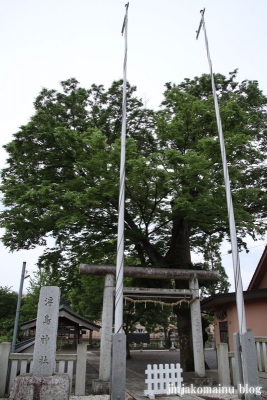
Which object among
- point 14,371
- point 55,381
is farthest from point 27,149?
point 55,381

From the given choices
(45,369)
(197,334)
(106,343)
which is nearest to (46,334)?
(45,369)

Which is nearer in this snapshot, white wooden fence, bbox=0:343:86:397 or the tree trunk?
white wooden fence, bbox=0:343:86:397

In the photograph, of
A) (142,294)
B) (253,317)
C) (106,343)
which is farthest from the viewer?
(253,317)

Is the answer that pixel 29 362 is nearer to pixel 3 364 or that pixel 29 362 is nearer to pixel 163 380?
pixel 3 364

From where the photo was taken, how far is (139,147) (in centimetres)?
1648

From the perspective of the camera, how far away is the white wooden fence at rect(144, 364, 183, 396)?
8726mm

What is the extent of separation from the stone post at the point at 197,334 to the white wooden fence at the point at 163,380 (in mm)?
1705

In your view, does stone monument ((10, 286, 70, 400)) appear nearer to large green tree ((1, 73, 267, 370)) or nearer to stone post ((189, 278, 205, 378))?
large green tree ((1, 73, 267, 370))

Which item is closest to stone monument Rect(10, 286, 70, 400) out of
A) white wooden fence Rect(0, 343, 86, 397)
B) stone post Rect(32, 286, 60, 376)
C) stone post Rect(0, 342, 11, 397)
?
stone post Rect(32, 286, 60, 376)

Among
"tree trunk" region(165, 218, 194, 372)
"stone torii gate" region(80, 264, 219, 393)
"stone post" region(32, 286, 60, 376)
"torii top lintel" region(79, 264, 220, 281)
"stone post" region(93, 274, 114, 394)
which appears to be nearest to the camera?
"stone post" region(32, 286, 60, 376)

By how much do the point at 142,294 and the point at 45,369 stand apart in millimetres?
5841

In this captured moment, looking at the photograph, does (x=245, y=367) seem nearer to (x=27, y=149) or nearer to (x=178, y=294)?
(x=178, y=294)

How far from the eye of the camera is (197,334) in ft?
36.1

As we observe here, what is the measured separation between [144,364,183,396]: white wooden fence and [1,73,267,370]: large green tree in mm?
4399
